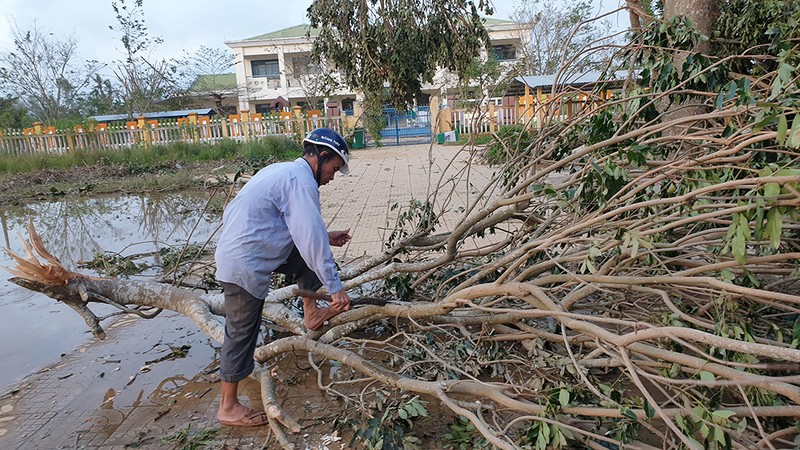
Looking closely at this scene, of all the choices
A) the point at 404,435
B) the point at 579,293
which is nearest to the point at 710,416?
the point at 579,293

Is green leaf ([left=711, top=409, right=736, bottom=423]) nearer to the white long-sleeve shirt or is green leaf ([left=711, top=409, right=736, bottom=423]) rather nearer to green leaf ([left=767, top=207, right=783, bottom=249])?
green leaf ([left=767, top=207, right=783, bottom=249])

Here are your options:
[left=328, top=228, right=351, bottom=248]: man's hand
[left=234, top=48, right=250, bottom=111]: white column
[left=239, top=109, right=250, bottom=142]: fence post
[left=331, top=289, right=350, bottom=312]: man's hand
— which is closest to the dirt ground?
[left=239, top=109, right=250, bottom=142]: fence post

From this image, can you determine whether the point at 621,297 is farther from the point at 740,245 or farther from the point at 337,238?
the point at 337,238

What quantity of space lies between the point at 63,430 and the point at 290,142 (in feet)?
52.9

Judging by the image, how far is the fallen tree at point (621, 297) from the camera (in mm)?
2053

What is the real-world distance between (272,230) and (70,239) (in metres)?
7.13

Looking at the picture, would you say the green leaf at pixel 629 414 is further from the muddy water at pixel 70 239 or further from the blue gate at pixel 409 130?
the blue gate at pixel 409 130

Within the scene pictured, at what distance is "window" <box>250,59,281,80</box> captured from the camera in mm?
39375

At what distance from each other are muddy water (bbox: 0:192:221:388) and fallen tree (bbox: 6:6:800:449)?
0.97 metres

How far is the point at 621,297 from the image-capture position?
10.7ft

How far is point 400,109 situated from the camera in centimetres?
641

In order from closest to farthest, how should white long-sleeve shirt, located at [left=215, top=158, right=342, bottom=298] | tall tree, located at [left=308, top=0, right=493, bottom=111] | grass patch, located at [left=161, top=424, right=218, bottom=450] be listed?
white long-sleeve shirt, located at [left=215, top=158, right=342, bottom=298] < grass patch, located at [left=161, top=424, right=218, bottom=450] < tall tree, located at [left=308, top=0, right=493, bottom=111]

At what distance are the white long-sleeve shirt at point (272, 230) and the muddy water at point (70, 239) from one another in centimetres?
188

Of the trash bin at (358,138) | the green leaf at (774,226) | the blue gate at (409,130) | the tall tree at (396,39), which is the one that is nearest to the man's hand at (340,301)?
the green leaf at (774,226)
